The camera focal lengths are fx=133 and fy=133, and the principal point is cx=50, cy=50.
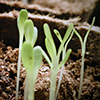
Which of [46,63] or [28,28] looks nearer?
[28,28]

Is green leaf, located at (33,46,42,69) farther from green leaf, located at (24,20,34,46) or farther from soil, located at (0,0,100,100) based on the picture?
→ soil, located at (0,0,100,100)

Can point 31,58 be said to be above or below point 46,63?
below

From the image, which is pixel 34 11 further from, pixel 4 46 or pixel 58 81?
pixel 58 81

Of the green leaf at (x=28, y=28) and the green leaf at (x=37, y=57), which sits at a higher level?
the green leaf at (x=28, y=28)

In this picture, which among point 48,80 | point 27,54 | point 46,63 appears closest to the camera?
point 27,54

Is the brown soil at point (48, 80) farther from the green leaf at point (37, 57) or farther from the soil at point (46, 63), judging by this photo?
the green leaf at point (37, 57)

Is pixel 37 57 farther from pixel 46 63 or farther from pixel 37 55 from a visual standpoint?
pixel 46 63

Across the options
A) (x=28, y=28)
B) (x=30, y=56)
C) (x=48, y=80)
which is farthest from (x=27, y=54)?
(x=48, y=80)

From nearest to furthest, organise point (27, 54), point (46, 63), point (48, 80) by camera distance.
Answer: point (27, 54) < point (48, 80) < point (46, 63)

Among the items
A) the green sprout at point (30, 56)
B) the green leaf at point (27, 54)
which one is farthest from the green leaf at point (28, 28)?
the green leaf at point (27, 54)

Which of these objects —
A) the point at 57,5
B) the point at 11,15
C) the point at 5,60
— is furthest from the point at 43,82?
the point at 57,5

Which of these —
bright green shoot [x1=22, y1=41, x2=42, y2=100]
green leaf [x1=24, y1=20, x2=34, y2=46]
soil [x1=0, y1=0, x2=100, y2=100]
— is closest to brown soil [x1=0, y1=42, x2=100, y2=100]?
soil [x1=0, y1=0, x2=100, y2=100]
